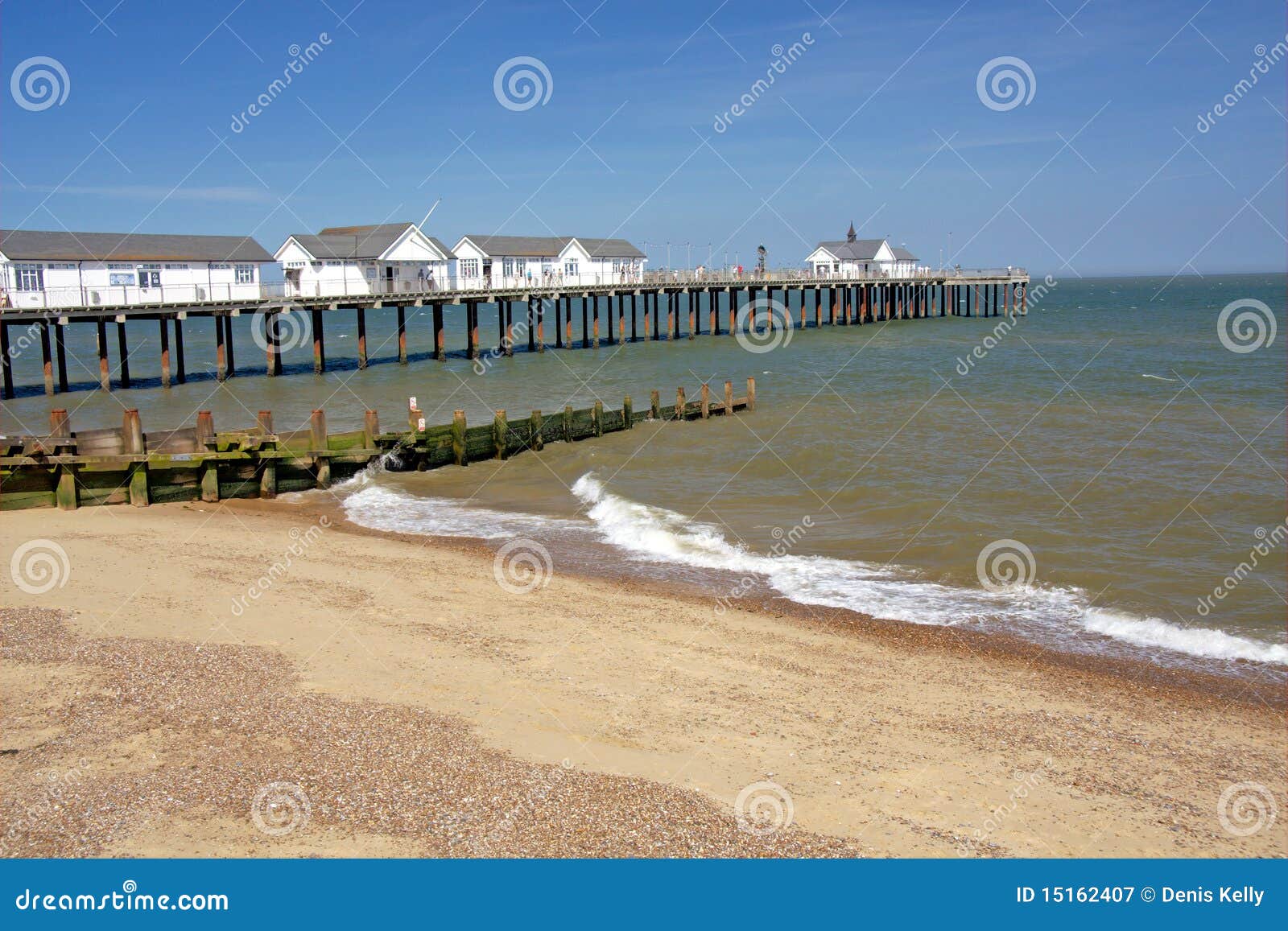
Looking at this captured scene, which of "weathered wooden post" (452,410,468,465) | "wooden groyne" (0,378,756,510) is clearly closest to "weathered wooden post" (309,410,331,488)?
"wooden groyne" (0,378,756,510)

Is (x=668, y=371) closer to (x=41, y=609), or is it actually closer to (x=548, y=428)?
(x=548, y=428)

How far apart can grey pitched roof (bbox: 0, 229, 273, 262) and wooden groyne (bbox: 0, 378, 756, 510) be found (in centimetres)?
2254

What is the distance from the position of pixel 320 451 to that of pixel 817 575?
1171 cm

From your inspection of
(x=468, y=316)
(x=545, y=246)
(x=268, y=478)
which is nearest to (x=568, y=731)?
(x=268, y=478)

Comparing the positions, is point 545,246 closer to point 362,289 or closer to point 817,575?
point 362,289

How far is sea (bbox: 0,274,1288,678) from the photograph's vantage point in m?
15.4

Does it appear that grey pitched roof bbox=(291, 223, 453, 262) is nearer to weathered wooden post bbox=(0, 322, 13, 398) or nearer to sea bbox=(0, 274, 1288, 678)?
sea bbox=(0, 274, 1288, 678)

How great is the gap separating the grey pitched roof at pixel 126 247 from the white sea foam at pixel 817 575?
2670cm

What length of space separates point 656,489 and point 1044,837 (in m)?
15.2

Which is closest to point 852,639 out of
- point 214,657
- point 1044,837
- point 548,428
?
point 1044,837

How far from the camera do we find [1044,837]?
845cm

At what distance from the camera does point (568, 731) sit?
394 inches

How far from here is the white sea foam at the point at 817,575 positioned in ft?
45.9

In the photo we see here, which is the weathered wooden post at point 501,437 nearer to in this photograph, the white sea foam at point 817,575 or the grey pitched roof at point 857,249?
the white sea foam at point 817,575
